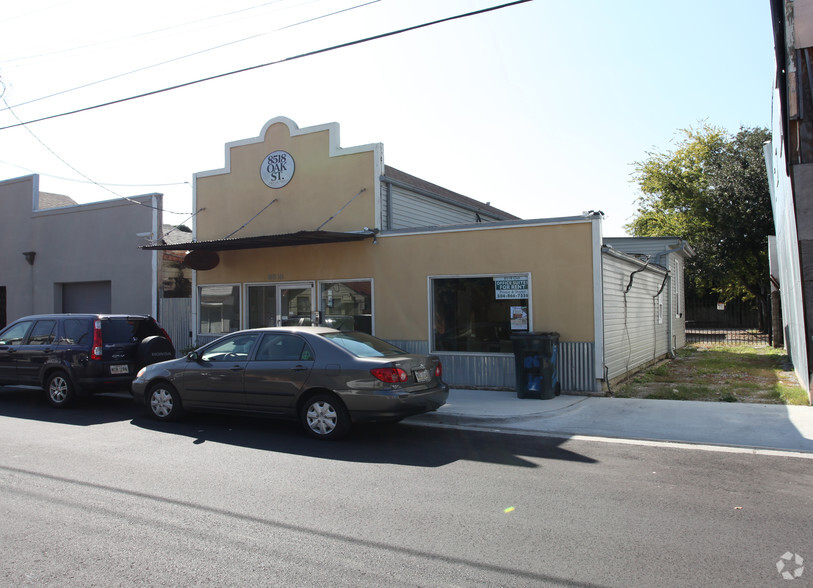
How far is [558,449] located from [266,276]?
9182 millimetres

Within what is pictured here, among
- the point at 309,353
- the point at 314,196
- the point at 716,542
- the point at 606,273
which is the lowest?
the point at 716,542

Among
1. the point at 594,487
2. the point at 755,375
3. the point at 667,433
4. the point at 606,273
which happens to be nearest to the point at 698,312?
the point at 755,375

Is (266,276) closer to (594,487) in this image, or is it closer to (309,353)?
(309,353)

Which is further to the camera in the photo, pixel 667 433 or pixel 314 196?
pixel 314 196

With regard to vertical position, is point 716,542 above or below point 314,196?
below

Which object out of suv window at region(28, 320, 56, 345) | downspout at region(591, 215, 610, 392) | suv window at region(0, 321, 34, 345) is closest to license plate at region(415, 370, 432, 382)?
downspout at region(591, 215, 610, 392)

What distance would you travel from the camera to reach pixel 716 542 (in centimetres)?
431

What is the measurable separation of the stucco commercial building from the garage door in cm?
442

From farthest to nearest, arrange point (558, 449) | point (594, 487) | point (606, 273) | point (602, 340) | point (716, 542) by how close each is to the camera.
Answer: point (606, 273) < point (602, 340) < point (558, 449) < point (594, 487) < point (716, 542)

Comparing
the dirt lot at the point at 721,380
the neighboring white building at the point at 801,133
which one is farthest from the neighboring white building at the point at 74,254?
the neighboring white building at the point at 801,133

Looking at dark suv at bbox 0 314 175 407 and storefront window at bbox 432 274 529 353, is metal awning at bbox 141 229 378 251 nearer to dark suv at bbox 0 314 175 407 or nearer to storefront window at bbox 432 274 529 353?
storefront window at bbox 432 274 529 353

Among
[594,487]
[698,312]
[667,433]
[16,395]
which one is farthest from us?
[698,312]

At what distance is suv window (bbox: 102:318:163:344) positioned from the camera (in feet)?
35.2

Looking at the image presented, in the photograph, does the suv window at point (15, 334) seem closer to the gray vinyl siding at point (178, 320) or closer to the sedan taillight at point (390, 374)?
the gray vinyl siding at point (178, 320)
